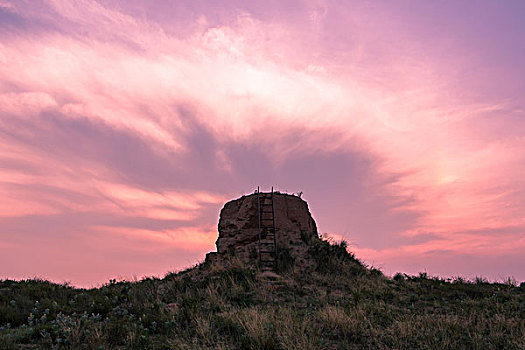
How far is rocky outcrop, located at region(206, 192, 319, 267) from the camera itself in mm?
19998

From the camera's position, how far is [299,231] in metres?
21.3

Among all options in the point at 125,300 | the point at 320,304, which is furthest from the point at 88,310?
the point at 320,304

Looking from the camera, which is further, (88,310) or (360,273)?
(360,273)

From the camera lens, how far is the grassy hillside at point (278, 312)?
9727 mm

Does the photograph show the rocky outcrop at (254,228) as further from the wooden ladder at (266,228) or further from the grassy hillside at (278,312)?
the grassy hillside at (278,312)

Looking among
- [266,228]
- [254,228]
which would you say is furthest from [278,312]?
[254,228]

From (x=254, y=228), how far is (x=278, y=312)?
860 centimetres

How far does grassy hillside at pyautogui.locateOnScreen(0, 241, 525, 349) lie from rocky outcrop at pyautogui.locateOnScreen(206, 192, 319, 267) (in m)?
0.88

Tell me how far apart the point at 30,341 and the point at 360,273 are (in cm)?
1359

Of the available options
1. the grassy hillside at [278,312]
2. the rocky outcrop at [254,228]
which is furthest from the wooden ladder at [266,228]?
the grassy hillside at [278,312]

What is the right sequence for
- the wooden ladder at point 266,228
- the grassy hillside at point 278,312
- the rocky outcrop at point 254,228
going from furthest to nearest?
1. the rocky outcrop at point 254,228
2. the wooden ladder at point 266,228
3. the grassy hillside at point 278,312

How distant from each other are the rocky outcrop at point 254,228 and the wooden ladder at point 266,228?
187mm

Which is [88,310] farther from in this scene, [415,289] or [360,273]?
[415,289]

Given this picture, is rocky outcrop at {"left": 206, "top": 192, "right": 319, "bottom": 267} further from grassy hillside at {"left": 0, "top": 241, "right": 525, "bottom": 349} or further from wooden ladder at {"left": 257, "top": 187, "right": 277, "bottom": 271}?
grassy hillside at {"left": 0, "top": 241, "right": 525, "bottom": 349}
